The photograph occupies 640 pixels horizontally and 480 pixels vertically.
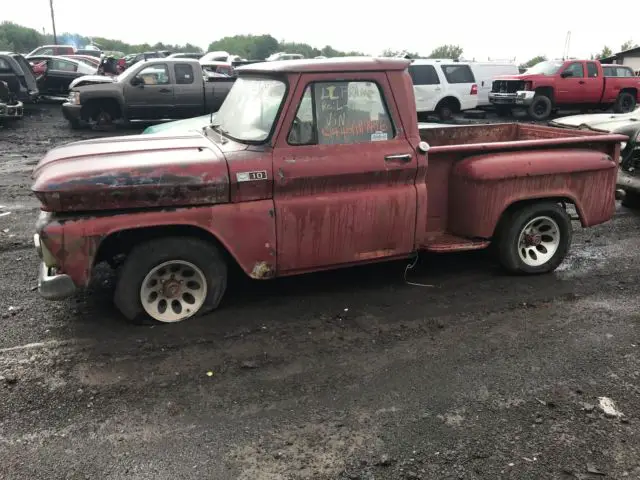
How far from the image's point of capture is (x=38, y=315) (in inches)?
178

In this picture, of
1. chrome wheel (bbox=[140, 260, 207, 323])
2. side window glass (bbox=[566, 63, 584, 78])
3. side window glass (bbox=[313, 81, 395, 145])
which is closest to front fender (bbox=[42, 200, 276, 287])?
chrome wheel (bbox=[140, 260, 207, 323])

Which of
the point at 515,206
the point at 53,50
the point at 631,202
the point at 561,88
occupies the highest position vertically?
the point at 53,50

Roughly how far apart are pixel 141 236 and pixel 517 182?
324 cm

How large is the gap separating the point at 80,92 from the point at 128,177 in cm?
1225

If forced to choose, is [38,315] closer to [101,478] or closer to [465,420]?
[101,478]

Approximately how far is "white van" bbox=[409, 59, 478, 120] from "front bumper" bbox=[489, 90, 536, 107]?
2.76 feet

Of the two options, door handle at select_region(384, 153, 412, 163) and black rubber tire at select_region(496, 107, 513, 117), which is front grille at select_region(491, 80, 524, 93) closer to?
black rubber tire at select_region(496, 107, 513, 117)

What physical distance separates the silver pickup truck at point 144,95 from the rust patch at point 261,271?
11697 millimetres

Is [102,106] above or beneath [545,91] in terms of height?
beneath

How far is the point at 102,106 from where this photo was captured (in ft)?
48.8

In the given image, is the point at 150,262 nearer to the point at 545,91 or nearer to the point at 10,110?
the point at 10,110

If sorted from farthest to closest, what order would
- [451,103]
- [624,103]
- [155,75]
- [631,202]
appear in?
[624,103] → [451,103] → [155,75] → [631,202]

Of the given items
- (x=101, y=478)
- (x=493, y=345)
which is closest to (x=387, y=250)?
(x=493, y=345)

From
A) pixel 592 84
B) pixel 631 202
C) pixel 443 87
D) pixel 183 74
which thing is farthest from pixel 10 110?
pixel 592 84
